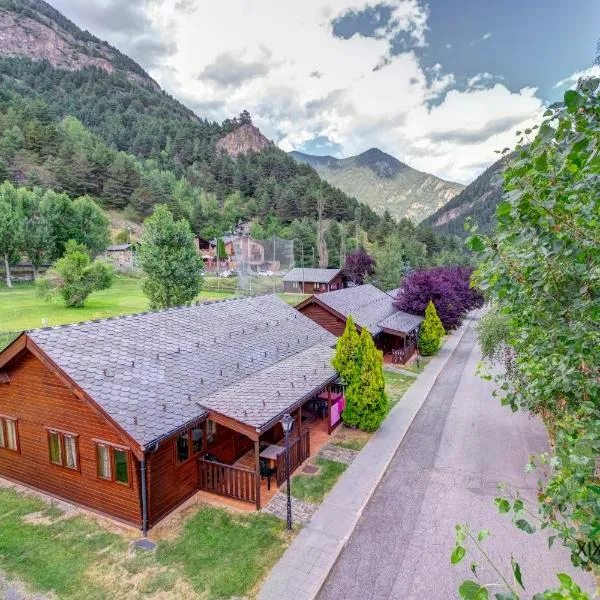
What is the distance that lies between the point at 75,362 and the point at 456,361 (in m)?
22.6

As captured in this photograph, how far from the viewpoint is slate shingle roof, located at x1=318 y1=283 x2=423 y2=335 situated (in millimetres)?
24078

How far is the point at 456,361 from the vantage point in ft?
85.5

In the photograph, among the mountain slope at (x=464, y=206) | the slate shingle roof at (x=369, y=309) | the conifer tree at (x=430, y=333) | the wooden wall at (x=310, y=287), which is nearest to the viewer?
the slate shingle roof at (x=369, y=309)

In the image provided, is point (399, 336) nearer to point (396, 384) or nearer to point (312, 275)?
point (396, 384)

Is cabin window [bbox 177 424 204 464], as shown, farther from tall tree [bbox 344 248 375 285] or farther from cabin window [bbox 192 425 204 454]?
tall tree [bbox 344 248 375 285]

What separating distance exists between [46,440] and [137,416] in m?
3.27

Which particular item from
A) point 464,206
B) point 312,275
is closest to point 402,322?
point 312,275

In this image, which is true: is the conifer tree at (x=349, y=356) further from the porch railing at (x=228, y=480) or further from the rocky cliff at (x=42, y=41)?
the rocky cliff at (x=42, y=41)

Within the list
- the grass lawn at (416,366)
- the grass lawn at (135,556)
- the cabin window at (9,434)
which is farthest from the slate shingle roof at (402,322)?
the cabin window at (9,434)

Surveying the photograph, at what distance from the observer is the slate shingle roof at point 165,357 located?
9656 millimetres

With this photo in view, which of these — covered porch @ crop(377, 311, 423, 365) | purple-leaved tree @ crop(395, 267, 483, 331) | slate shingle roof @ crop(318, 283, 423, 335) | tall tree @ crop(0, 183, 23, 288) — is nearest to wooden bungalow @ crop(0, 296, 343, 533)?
slate shingle roof @ crop(318, 283, 423, 335)

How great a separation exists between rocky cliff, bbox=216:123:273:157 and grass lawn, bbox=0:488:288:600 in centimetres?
13791

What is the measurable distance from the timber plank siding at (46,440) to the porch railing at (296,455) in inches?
154

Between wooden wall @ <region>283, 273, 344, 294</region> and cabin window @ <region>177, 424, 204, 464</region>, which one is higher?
wooden wall @ <region>283, 273, 344, 294</region>
